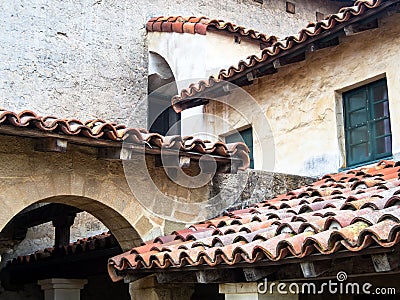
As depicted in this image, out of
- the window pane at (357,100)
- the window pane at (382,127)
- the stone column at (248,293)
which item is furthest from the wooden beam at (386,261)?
the window pane at (357,100)

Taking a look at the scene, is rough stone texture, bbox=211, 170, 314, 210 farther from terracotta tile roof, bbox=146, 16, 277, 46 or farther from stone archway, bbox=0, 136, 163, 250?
terracotta tile roof, bbox=146, 16, 277, 46

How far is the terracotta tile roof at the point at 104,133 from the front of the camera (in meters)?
4.75

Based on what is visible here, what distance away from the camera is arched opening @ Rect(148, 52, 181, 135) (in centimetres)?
1069

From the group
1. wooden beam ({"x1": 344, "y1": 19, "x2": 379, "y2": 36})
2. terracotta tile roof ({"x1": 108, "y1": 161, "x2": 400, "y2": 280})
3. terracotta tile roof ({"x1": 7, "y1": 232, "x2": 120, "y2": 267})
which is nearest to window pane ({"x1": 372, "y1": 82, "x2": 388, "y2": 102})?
wooden beam ({"x1": 344, "y1": 19, "x2": 379, "y2": 36})

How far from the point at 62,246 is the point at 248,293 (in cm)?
394

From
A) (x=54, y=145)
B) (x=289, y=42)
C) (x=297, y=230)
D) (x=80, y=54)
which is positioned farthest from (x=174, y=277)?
(x=80, y=54)

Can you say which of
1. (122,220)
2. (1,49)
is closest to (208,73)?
(1,49)

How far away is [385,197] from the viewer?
13.3ft

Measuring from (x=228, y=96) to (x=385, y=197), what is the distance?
16.1ft

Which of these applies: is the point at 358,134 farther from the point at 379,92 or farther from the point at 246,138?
the point at 246,138

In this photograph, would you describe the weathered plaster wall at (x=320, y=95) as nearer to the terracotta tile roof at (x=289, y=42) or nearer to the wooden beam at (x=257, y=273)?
the terracotta tile roof at (x=289, y=42)

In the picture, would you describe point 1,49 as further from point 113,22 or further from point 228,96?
point 228,96

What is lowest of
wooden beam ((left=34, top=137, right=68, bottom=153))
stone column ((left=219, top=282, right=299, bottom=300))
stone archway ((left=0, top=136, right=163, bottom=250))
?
stone column ((left=219, top=282, right=299, bottom=300))

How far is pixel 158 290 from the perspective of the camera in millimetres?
5469
